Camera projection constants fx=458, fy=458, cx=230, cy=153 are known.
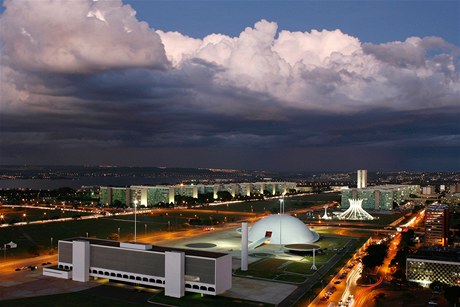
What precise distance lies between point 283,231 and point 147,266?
111 feet

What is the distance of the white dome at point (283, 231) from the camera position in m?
76.3

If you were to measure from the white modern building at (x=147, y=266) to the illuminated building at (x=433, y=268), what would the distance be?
74.2ft

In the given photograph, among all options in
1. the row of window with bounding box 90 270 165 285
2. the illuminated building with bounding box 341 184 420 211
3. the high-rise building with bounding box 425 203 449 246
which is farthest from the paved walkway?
the illuminated building with bounding box 341 184 420 211

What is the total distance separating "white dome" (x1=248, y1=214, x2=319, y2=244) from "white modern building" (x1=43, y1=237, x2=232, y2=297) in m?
29.9

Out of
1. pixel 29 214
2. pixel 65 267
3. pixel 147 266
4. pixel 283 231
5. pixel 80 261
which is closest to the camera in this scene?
pixel 147 266

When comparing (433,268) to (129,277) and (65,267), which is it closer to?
(129,277)

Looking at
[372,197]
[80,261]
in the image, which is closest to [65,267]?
[80,261]

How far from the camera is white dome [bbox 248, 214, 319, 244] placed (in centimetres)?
7631

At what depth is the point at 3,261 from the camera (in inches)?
2381

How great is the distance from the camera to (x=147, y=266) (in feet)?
160

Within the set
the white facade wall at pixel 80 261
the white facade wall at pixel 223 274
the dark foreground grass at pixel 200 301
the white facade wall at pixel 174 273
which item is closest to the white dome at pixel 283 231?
the white facade wall at pixel 223 274

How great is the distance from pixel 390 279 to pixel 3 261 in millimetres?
49493

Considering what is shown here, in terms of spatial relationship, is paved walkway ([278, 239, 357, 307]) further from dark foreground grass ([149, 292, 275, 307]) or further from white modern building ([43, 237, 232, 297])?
white modern building ([43, 237, 232, 297])

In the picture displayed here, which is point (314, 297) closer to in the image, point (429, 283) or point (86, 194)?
point (429, 283)
